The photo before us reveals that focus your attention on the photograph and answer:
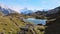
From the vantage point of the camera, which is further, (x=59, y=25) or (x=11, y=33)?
(x=11, y=33)

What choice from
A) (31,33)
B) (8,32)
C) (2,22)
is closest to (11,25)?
(2,22)

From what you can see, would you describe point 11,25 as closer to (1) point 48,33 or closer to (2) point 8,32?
(2) point 8,32

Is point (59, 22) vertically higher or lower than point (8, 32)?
higher

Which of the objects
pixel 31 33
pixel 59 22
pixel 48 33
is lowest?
pixel 31 33

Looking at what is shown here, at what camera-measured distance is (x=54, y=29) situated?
54.7 ft

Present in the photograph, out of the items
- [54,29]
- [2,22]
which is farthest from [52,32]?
[2,22]

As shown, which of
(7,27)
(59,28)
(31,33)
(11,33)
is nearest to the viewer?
(59,28)

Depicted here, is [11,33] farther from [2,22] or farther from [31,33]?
[31,33]

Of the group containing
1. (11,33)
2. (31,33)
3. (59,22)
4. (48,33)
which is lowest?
(11,33)

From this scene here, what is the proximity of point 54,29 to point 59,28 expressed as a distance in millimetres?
528

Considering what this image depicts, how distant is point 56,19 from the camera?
54.9 ft

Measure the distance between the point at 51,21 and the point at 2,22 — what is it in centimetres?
3978

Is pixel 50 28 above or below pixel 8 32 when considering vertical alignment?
above

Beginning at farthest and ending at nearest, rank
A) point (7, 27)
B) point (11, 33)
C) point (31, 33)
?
1. point (7, 27)
2. point (11, 33)
3. point (31, 33)
